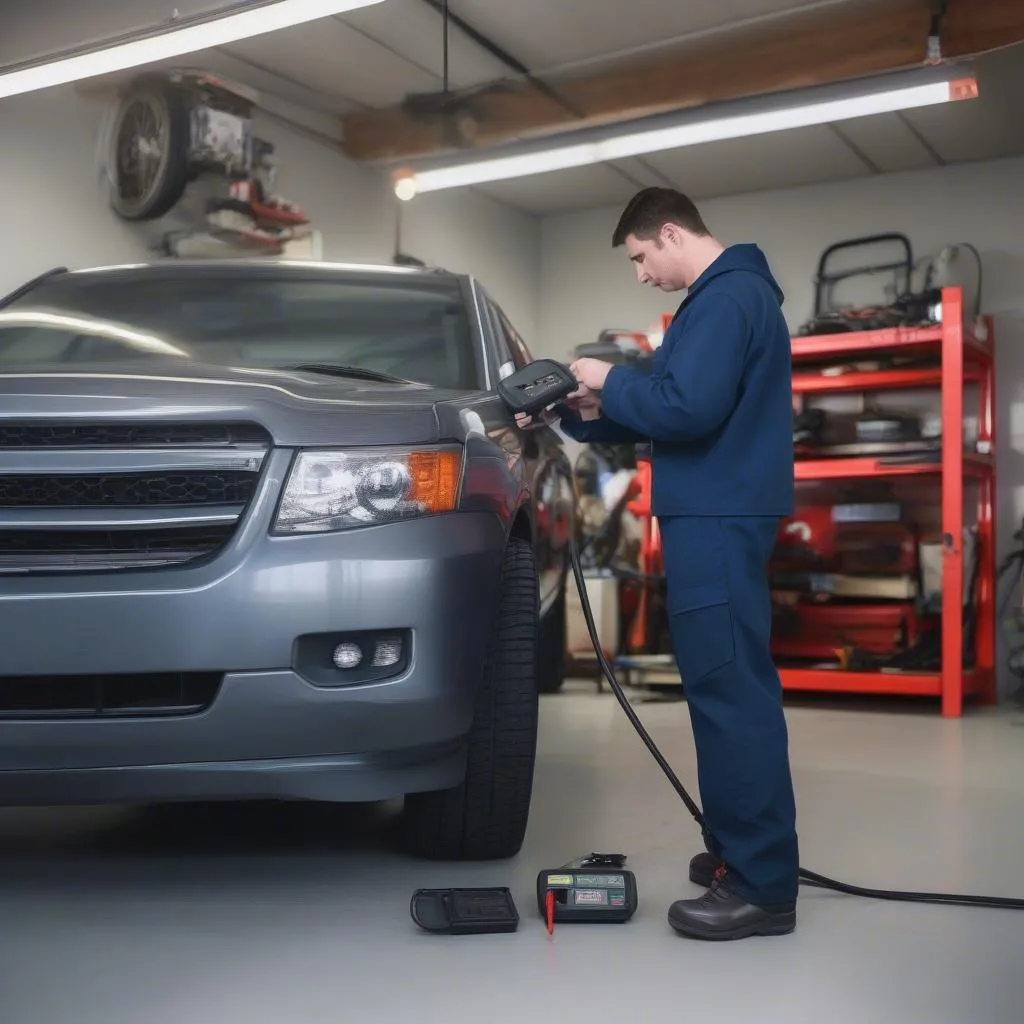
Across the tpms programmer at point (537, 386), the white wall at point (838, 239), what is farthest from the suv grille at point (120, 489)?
the white wall at point (838, 239)

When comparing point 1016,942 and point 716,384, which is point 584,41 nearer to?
point 716,384

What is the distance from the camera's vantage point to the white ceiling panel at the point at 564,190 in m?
8.51

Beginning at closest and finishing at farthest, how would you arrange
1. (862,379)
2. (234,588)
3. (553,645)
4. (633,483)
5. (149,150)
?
(234,588), (553,645), (149,150), (862,379), (633,483)

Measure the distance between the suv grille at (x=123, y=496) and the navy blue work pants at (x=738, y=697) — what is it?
78cm

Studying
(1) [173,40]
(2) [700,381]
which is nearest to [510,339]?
(2) [700,381]

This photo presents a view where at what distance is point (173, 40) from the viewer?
4910mm

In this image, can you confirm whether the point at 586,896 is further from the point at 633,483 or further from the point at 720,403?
the point at 633,483

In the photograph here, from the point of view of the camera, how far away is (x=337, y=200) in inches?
298

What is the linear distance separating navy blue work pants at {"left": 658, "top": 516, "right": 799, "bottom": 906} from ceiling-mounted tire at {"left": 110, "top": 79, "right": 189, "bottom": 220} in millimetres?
4238

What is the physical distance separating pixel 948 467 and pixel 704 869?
4.04 m

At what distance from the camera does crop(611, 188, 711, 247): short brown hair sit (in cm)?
239

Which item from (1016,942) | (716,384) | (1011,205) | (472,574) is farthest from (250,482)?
(1011,205)

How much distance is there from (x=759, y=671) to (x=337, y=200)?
233 inches

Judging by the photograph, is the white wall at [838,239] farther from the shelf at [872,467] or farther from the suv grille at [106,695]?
the suv grille at [106,695]
